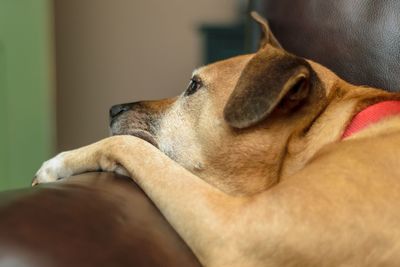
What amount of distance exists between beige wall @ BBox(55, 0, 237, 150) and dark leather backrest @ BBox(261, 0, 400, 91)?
769 mm

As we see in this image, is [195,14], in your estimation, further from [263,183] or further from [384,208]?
[384,208]

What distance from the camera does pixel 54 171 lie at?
119 centimetres

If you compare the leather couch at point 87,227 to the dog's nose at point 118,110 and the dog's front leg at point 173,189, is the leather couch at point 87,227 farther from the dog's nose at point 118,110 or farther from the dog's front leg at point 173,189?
the dog's nose at point 118,110

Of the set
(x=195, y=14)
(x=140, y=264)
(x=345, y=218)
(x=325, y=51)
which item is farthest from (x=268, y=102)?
(x=195, y=14)

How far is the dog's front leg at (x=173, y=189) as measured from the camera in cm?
88

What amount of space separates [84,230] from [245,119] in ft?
1.25

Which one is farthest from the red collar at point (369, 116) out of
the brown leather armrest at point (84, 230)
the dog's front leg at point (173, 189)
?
the brown leather armrest at point (84, 230)

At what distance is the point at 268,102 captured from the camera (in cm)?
104

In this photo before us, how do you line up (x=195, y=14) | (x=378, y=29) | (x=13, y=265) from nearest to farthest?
(x=13, y=265), (x=378, y=29), (x=195, y=14)

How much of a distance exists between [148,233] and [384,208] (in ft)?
1.19

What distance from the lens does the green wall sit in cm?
182

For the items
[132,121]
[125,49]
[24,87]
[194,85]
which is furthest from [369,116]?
[125,49]

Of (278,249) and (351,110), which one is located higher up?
(351,110)

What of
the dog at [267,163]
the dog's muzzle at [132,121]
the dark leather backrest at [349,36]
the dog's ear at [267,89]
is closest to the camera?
the dog at [267,163]
